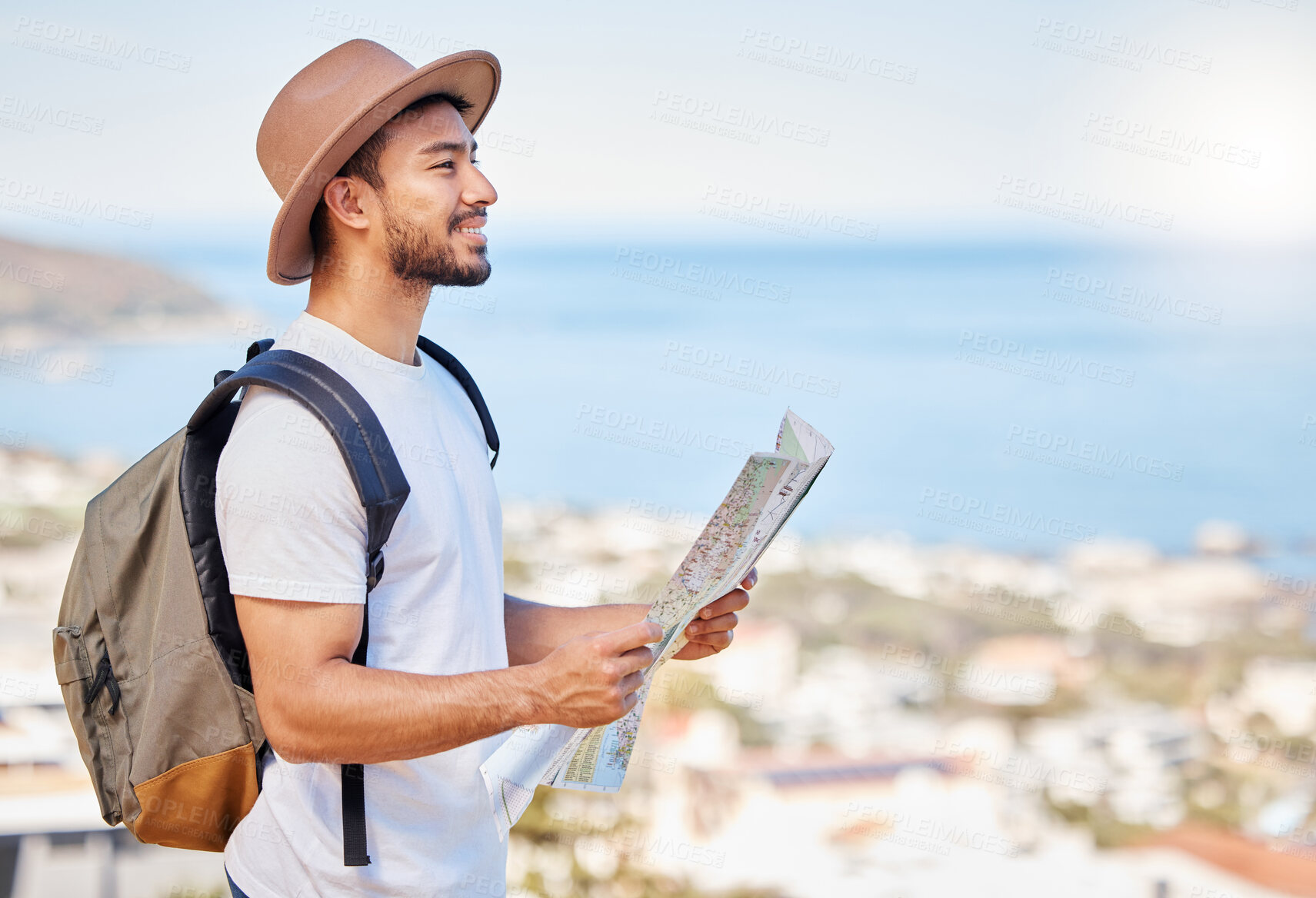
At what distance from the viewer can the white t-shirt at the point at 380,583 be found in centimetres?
117

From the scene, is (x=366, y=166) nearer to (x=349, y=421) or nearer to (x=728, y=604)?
(x=349, y=421)

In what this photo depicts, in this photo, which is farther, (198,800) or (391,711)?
(198,800)

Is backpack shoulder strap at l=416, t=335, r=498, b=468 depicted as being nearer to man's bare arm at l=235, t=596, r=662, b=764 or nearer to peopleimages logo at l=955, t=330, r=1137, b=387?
man's bare arm at l=235, t=596, r=662, b=764

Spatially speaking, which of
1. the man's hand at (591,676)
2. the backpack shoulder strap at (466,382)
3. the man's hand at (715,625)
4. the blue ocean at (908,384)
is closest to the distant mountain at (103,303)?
the blue ocean at (908,384)

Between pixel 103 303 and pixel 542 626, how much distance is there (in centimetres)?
1927

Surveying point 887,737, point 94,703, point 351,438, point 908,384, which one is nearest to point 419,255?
point 351,438

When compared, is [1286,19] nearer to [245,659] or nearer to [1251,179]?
[1251,179]

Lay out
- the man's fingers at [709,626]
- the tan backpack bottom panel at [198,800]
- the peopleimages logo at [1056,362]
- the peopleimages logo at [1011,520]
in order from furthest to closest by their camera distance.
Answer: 1. the peopleimages logo at [1056,362]
2. the peopleimages logo at [1011,520]
3. the man's fingers at [709,626]
4. the tan backpack bottom panel at [198,800]

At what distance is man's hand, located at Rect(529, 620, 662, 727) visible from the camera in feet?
3.83

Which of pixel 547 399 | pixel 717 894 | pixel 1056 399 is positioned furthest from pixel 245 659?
pixel 1056 399

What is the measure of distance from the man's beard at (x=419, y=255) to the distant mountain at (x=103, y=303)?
57.1 ft

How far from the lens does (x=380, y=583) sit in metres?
1.30

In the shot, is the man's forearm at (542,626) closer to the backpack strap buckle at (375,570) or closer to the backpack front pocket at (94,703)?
the backpack strap buckle at (375,570)

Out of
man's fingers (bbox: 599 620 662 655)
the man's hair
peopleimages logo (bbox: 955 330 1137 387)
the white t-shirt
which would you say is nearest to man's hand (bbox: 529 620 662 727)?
man's fingers (bbox: 599 620 662 655)
